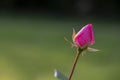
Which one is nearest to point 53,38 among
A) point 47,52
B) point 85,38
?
point 47,52

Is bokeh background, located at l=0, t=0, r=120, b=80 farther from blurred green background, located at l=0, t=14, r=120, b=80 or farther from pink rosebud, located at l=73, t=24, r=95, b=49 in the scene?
pink rosebud, located at l=73, t=24, r=95, b=49

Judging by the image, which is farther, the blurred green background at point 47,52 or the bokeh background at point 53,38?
the bokeh background at point 53,38

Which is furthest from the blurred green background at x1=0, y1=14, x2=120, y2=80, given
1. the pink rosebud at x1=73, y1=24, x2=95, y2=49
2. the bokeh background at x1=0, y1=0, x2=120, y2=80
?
the pink rosebud at x1=73, y1=24, x2=95, y2=49

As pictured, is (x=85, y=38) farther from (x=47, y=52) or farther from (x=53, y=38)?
(x=53, y=38)

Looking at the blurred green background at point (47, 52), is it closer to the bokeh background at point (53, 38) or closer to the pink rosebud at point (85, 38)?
the bokeh background at point (53, 38)

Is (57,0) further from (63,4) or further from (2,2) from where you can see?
(2,2)

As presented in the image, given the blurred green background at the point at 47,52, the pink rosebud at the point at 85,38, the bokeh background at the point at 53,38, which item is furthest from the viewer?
the bokeh background at the point at 53,38

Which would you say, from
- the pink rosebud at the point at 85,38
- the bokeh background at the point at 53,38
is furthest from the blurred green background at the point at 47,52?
the pink rosebud at the point at 85,38
